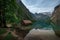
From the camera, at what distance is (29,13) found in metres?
2.41

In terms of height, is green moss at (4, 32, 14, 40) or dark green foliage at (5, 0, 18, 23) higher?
dark green foliage at (5, 0, 18, 23)

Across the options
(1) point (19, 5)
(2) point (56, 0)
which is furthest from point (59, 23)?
(1) point (19, 5)

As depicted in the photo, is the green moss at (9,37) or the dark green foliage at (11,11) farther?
the dark green foliage at (11,11)

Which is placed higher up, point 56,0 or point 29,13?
point 56,0

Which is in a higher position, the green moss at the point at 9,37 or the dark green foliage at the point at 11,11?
the dark green foliage at the point at 11,11

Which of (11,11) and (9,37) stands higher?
(11,11)

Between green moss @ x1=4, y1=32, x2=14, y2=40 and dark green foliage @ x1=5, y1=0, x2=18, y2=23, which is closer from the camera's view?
green moss @ x1=4, y1=32, x2=14, y2=40

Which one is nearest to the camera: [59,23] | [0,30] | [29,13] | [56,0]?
[59,23]

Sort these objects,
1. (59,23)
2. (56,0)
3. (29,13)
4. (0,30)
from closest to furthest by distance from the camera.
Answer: (59,23), (56,0), (0,30), (29,13)

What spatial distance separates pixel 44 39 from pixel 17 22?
141 cm

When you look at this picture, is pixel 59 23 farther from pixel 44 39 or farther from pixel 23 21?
pixel 23 21

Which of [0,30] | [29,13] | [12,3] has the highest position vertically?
[12,3]

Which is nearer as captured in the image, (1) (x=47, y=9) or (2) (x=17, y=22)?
(1) (x=47, y=9)

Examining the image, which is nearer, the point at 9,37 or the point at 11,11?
the point at 9,37
